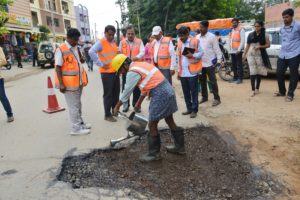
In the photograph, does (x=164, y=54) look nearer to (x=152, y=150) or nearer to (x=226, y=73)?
(x=152, y=150)

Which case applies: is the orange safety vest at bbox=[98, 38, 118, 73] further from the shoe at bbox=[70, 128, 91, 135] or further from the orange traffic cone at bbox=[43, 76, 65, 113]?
the orange traffic cone at bbox=[43, 76, 65, 113]

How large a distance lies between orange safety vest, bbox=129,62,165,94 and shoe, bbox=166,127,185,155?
2.51ft

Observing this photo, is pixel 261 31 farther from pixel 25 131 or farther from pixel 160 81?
pixel 25 131

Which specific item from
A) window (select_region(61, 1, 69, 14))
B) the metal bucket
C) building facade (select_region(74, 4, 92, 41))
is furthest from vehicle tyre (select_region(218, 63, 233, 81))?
building facade (select_region(74, 4, 92, 41))

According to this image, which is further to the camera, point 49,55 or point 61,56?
point 49,55

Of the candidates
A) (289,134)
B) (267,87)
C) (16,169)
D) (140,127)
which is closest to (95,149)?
(140,127)

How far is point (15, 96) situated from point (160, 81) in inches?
296

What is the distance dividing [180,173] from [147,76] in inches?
49.0

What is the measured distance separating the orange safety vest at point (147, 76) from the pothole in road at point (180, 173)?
1.03 m

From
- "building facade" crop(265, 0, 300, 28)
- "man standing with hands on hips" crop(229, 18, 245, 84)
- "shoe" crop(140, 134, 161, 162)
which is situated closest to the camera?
"shoe" crop(140, 134, 161, 162)

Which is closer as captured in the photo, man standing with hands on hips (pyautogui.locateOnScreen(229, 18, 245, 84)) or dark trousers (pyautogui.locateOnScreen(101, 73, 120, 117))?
dark trousers (pyautogui.locateOnScreen(101, 73, 120, 117))

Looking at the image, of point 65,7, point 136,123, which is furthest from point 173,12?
point 65,7

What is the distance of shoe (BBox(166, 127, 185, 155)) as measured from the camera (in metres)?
4.17

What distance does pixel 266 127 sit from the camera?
5.09m
